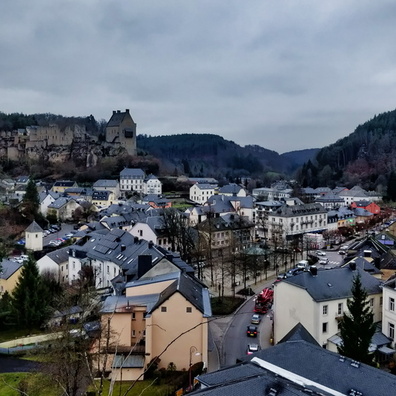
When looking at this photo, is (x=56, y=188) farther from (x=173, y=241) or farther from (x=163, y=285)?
(x=163, y=285)

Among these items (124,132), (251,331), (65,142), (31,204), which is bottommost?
(251,331)

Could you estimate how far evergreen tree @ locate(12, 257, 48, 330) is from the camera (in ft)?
85.2

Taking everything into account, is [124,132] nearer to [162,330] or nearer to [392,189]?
[392,189]

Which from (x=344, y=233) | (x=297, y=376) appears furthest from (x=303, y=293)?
(x=344, y=233)

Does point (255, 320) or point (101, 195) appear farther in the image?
point (101, 195)

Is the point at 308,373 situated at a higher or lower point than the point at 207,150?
lower

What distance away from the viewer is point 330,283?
805 inches

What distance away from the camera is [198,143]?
586 ft

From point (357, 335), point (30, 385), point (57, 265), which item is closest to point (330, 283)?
point (357, 335)

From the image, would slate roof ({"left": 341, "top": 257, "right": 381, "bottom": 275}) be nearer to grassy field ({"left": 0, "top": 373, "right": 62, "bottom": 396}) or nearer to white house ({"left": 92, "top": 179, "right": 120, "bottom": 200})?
grassy field ({"left": 0, "top": 373, "right": 62, "bottom": 396})

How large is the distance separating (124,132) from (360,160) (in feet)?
228

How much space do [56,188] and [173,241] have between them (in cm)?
4414

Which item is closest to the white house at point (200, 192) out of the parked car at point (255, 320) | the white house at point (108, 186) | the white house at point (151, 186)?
the white house at point (151, 186)

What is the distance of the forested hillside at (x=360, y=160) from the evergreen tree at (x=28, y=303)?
3387 inches
